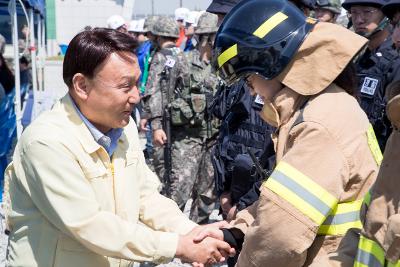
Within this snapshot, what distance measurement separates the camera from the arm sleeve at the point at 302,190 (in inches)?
79.4

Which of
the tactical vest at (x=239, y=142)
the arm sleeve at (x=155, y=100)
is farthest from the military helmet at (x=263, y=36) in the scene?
the arm sleeve at (x=155, y=100)

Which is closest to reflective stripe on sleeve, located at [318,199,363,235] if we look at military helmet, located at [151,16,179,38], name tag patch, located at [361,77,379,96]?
name tag patch, located at [361,77,379,96]

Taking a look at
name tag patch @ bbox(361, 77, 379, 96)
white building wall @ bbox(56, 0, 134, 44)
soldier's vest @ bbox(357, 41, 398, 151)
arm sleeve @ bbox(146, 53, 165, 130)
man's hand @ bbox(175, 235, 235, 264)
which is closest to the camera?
man's hand @ bbox(175, 235, 235, 264)

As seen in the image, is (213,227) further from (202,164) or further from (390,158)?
(202,164)

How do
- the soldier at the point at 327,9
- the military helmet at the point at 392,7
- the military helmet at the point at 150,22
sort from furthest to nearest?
the military helmet at the point at 150,22
the soldier at the point at 327,9
the military helmet at the point at 392,7

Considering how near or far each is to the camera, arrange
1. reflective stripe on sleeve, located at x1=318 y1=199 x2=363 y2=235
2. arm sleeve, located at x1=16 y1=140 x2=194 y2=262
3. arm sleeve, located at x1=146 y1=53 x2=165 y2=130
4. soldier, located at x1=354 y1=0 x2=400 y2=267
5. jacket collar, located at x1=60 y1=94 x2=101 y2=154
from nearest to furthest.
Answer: soldier, located at x1=354 y1=0 x2=400 y2=267 < reflective stripe on sleeve, located at x1=318 y1=199 x2=363 y2=235 < arm sleeve, located at x1=16 y1=140 x2=194 y2=262 < jacket collar, located at x1=60 y1=94 x2=101 y2=154 < arm sleeve, located at x1=146 y1=53 x2=165 y2=130

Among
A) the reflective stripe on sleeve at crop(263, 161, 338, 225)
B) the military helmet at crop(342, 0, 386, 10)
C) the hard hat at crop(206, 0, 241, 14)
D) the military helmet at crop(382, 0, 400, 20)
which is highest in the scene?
the military helmet at crop(382, 0, 400, 20)

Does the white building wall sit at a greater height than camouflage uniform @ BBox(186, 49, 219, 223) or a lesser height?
lesser

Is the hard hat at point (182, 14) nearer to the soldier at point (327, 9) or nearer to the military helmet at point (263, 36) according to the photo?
the soldier at point (327, 9)

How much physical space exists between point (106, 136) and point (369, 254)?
1165mm

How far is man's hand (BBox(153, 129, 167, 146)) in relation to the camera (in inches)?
242

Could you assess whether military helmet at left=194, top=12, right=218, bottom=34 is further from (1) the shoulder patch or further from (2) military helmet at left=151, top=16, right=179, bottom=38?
(2) military helmet at left=151, top=16, right=179, bottom=38

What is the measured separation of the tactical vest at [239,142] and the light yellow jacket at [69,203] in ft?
4.27

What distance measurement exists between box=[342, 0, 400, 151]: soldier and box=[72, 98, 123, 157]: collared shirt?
7.42 feet
